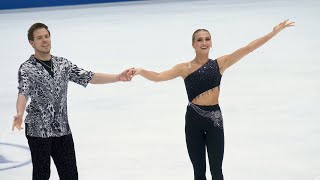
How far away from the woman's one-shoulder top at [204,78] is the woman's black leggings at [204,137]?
13 centimetres

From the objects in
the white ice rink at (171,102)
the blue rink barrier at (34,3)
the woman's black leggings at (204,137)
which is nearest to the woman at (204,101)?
the woman's black leggings at (204,137)

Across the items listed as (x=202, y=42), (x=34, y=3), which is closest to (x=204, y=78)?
(x=202, y=42)

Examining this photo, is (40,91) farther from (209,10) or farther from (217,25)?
(209,10)

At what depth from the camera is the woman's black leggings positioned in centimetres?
483

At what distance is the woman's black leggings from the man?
869mm

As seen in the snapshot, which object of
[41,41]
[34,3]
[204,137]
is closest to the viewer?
[41,41]

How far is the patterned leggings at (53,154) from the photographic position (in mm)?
4516

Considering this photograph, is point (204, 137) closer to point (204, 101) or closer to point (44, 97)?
point (204, 101)

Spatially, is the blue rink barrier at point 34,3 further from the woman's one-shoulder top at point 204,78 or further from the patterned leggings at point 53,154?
the patterned leggings at point 53,154

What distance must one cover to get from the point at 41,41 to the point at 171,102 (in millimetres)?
4647

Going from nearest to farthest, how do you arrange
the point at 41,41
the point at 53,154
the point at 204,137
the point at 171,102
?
1. the point at 41,41
2. the point at 53,154
3. the point at 204,137
4. the point at 171,102

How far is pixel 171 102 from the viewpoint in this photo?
900 centimetres

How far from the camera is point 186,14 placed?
20.1m

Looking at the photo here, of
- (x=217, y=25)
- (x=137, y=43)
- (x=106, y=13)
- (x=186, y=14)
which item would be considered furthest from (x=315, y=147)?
(x=106, y=13)
